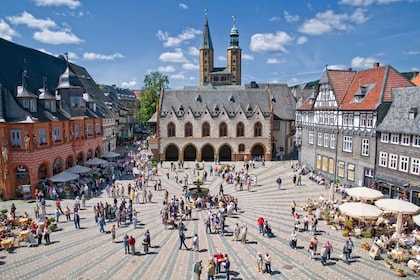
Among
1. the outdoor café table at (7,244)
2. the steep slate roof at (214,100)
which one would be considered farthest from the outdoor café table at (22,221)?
the steep slate roof at (214,100)

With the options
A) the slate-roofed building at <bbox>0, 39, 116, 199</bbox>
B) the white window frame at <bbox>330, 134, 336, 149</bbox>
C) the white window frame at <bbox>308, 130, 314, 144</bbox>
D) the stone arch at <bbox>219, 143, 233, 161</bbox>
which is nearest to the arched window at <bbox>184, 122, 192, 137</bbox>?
the stone arch at <bbox>219, 143, 233, 161</bbox>

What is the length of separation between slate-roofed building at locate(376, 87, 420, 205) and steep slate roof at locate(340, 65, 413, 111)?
105 centimetres

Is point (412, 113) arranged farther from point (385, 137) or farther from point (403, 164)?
point (403, 164)

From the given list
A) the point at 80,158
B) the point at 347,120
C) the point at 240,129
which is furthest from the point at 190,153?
the point at 347,120

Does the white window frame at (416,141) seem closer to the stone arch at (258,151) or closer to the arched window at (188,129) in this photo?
the stone arch at (258,151)

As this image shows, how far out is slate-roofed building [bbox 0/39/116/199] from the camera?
30.0m

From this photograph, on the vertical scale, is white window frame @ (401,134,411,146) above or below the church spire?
below

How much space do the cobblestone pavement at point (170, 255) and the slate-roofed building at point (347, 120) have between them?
10.9 metres

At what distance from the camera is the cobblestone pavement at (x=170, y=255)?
15867 mm

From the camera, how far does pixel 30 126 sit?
98.5 feet

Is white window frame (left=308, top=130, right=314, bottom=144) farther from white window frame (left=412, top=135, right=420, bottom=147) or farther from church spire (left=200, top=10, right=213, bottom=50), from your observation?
church spire (left=200, top=10, right=213, bottom=50)

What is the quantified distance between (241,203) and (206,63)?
84.6 m

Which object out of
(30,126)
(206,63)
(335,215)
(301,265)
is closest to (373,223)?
(335,215)

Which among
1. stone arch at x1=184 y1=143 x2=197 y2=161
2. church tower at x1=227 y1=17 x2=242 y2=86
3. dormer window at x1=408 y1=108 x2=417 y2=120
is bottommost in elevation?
stone arch at x1=184 y1=143 x2=197 y2=161
